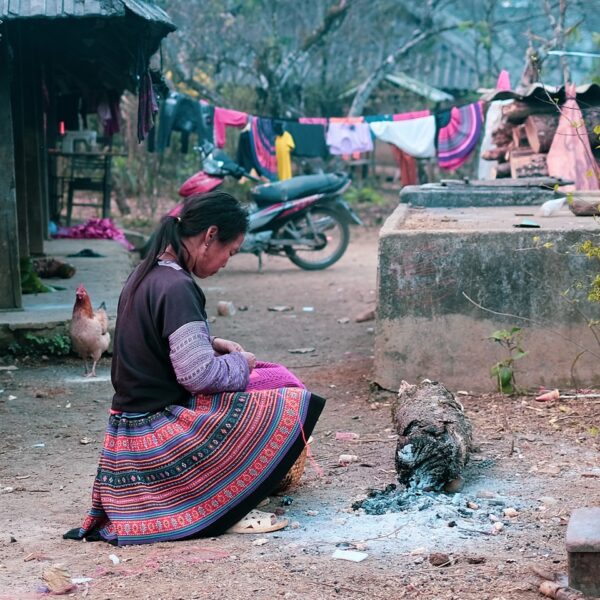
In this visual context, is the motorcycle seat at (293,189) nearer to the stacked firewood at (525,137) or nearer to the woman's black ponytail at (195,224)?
the stacked firewood at (525,137)

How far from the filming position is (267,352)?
7.62m

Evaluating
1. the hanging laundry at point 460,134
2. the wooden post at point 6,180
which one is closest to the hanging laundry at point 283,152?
the hanging laundry at point 460,134

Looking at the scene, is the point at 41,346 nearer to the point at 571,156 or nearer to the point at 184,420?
the point at 184,420

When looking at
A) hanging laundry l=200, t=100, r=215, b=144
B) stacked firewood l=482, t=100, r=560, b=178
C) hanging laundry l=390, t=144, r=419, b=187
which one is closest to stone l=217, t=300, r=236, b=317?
stacked firewood l=482, t=100, r=560, b=178

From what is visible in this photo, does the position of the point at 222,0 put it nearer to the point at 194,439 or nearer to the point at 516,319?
the point at 516,319

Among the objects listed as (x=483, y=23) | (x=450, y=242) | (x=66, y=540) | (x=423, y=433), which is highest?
(x=483, y=23)

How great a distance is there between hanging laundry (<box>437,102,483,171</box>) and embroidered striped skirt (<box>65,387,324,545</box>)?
12154 mm

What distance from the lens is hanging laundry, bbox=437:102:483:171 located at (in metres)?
15.1

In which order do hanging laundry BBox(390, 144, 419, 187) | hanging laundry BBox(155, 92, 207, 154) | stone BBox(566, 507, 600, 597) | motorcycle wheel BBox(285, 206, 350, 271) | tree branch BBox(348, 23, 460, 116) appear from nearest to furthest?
stone BBox(566, 507, 600, 597)
motorcycle wheel BBox(285, 206, 350, 271)
hanging laundry BBox(155, 92, 207, 154)
hanging laundry BBox(390, 144, 419, 187)
tree branch BBox(348, 23, 460, 116)

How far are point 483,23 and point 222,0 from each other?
5382mm

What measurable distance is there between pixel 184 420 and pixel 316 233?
832 cm

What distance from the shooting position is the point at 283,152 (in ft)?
48.3

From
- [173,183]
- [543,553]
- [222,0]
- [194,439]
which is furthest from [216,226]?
[222,0]

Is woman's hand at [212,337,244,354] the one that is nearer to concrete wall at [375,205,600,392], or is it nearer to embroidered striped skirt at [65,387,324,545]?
embroidered striped skirt at [65,387,324,545]
